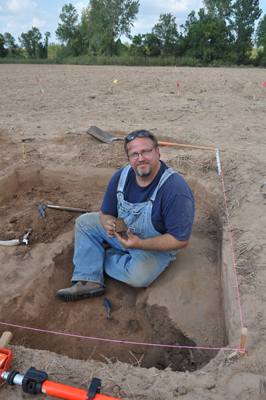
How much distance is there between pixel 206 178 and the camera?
165 inches

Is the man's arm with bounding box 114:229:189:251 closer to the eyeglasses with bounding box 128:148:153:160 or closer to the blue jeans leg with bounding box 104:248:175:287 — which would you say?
the blue jeans leg with bounding box 104:248:175:287

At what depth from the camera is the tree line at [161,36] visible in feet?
76.9

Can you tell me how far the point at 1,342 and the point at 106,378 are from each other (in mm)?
814

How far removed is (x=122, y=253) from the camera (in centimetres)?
314

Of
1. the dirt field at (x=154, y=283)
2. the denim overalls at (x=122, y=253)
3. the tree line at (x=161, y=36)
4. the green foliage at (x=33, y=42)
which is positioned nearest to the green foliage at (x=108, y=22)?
the tree line at (x=161, y=36)

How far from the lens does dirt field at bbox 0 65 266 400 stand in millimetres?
1836

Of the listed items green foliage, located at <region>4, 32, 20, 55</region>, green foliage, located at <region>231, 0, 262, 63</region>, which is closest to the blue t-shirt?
green foliage, located at <region>231, 0, 262, 63</region>

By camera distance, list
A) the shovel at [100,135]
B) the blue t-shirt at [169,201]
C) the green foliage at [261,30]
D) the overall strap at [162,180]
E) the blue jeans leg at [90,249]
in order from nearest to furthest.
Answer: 1. the blue t-shirt at [169,201]
2. the overall strap at [162,180]
3. the blue jeans leg at [90,249]
4. the shovel at [100,135]
5. the green foliage at [261,30]

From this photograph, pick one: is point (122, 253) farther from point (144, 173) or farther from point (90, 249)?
point (144, 173)

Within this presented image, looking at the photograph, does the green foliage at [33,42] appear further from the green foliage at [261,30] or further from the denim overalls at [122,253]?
the denim overalls at [122,253]

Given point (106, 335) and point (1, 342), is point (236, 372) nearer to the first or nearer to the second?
point (106, 335)

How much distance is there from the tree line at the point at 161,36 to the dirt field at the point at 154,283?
66.3 ft

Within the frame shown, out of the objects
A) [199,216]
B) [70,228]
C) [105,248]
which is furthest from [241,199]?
[70,228]

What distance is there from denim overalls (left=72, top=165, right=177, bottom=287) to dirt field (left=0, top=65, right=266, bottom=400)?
22 centimetres
